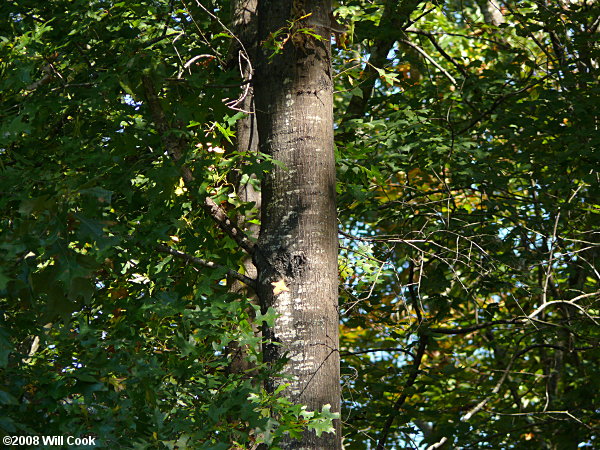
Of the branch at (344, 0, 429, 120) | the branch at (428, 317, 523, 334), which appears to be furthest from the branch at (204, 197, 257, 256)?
the branch at (344, 0, 429, 120)

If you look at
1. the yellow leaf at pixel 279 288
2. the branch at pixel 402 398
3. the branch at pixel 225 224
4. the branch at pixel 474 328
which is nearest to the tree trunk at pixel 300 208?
the yellow leaf at pixel 279 288

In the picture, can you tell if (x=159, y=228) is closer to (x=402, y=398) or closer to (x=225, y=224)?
(x=225, y=224)

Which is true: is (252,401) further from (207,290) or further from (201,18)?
(201,18)

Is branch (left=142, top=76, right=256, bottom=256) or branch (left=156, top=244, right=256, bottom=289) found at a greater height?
branch (left=142, top=76, right=256, bottom=256)

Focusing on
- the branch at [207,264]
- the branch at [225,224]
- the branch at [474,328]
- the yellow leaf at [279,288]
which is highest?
the branch at [474,328]

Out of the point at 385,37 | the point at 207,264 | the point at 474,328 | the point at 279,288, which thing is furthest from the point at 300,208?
the point at 385,37

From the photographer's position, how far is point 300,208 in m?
3.07

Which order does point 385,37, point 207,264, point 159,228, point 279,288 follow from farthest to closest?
point 385,37
point 207,264
point 159,228
point 279,288

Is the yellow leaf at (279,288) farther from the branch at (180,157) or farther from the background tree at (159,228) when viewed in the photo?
the branch at (180,157)

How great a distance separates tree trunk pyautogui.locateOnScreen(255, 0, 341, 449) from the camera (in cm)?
A: 293

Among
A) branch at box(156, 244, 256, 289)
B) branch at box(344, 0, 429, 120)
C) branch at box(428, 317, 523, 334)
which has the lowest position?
branch at box(156, 244, 256, 289)

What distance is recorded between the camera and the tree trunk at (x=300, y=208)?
2.93 m

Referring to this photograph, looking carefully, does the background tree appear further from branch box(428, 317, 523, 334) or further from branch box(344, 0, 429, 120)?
branch box(344, 0, 429, 120)

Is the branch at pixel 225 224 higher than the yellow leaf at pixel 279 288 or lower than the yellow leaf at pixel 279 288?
higher
